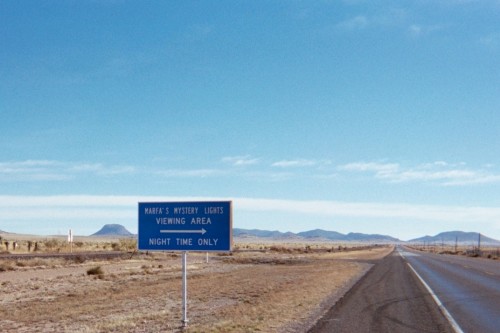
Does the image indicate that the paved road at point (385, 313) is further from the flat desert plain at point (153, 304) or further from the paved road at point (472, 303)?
the flat desert plain at point (153, 304)

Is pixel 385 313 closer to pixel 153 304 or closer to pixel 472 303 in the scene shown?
pixel 472 303

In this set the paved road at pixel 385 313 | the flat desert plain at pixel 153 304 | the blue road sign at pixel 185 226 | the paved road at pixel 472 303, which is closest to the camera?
the blue road sign at pixel 185 226

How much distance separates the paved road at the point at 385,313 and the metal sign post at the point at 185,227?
299 centimetres

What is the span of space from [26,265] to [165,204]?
Result: 1209 inches

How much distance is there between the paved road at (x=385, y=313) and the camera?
13.5 metres

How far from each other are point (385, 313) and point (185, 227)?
652 cm

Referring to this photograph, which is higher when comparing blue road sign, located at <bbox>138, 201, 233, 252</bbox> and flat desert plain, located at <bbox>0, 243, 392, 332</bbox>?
blue road sign, located at <bbox>138, 201, 233, 252</bbox>

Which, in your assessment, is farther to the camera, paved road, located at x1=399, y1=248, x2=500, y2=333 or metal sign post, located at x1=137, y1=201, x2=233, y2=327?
paved road, located at x1=399, y1=248, x2=500, y2=333

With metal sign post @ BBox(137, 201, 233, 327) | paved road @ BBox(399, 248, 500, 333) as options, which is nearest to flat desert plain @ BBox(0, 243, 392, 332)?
metal sign post @ BBox(137, 201, 233, 327)

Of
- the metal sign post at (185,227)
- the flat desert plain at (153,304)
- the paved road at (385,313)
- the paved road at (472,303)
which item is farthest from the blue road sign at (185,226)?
the paved road at (472,303)

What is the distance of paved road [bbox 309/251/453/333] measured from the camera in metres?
13.5

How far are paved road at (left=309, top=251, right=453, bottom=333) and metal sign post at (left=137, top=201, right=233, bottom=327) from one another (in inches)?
118

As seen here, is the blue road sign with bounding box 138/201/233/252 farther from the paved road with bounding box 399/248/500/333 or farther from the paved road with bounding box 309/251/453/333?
the paved road with bounding box 399/248/500/333

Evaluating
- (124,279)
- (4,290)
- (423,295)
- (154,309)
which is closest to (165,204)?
(154,309)
